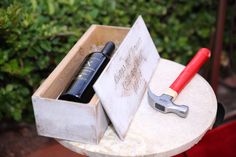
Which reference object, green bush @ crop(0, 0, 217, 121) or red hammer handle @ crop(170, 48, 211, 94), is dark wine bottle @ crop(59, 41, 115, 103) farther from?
green bush @ crop(0, 0, 217, 121)

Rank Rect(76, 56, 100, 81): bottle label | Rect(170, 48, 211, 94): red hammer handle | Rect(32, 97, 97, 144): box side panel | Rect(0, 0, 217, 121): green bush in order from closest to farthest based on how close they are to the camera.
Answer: Rect(32, 97, 97, 144): box side panel < Rect(76, 56, 100, 81): bottle label < Rect(170, 48, 211, 94): red hammer handle < Rect(0, 0, 217, 121): green bush

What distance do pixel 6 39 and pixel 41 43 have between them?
0.14 meters

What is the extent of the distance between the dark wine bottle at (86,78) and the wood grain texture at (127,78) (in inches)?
2.9

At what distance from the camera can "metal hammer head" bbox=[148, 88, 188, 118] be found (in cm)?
100

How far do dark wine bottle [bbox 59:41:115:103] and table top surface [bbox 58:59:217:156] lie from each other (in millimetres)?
105

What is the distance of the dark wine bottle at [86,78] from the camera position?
0.94 metres

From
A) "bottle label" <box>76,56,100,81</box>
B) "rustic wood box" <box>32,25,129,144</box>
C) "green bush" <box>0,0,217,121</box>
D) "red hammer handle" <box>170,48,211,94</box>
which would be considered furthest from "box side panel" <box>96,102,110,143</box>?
"green bush" <box>0,0,217,121</box>

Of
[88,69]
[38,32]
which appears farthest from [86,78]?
[38,32]

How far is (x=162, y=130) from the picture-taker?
38.4 inches

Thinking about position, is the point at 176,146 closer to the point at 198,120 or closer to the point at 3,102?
the point at 198,120

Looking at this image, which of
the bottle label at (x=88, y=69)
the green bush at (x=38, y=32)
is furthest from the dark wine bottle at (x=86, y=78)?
the green bush at (x=38, y=32)

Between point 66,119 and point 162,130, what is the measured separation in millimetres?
241

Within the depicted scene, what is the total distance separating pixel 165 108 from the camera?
101cm

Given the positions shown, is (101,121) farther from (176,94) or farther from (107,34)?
(107,34)
